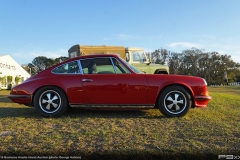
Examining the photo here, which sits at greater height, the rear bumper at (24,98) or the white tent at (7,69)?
the white tent at (7,69)

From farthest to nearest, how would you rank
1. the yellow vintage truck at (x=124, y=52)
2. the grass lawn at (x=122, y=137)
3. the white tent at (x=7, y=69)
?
the white tent at (x=7, y=69), the yellow vintage truck at (x=124, y=52), the grass lawn at (x=122, y=137)

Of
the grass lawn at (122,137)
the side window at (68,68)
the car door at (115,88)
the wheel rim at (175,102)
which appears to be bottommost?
the grass lawn at (122,137)

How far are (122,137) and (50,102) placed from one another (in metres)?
1.99

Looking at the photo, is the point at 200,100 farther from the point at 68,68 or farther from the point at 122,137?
the point at 68,68

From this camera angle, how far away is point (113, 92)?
404cm

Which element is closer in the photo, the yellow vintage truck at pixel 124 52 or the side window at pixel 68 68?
the side window at pixel 68 68

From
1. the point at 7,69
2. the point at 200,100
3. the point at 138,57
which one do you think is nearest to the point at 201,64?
the point at 7,69

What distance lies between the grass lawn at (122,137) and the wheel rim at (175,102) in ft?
0.66

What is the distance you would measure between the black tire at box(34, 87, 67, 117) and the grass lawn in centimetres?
18

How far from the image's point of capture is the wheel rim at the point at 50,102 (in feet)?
13.7

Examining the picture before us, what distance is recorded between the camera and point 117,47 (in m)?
10.8

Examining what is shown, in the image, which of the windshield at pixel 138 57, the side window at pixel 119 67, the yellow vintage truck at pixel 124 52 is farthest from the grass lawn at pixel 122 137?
the windshield at pixel 138 57

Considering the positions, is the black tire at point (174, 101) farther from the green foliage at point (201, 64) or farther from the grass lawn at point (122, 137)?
the green foliage at point (201, 64)

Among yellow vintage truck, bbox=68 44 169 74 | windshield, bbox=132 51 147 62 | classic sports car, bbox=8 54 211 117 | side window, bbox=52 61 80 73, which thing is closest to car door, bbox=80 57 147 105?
classic sports car, bbox=8 54 211 117
